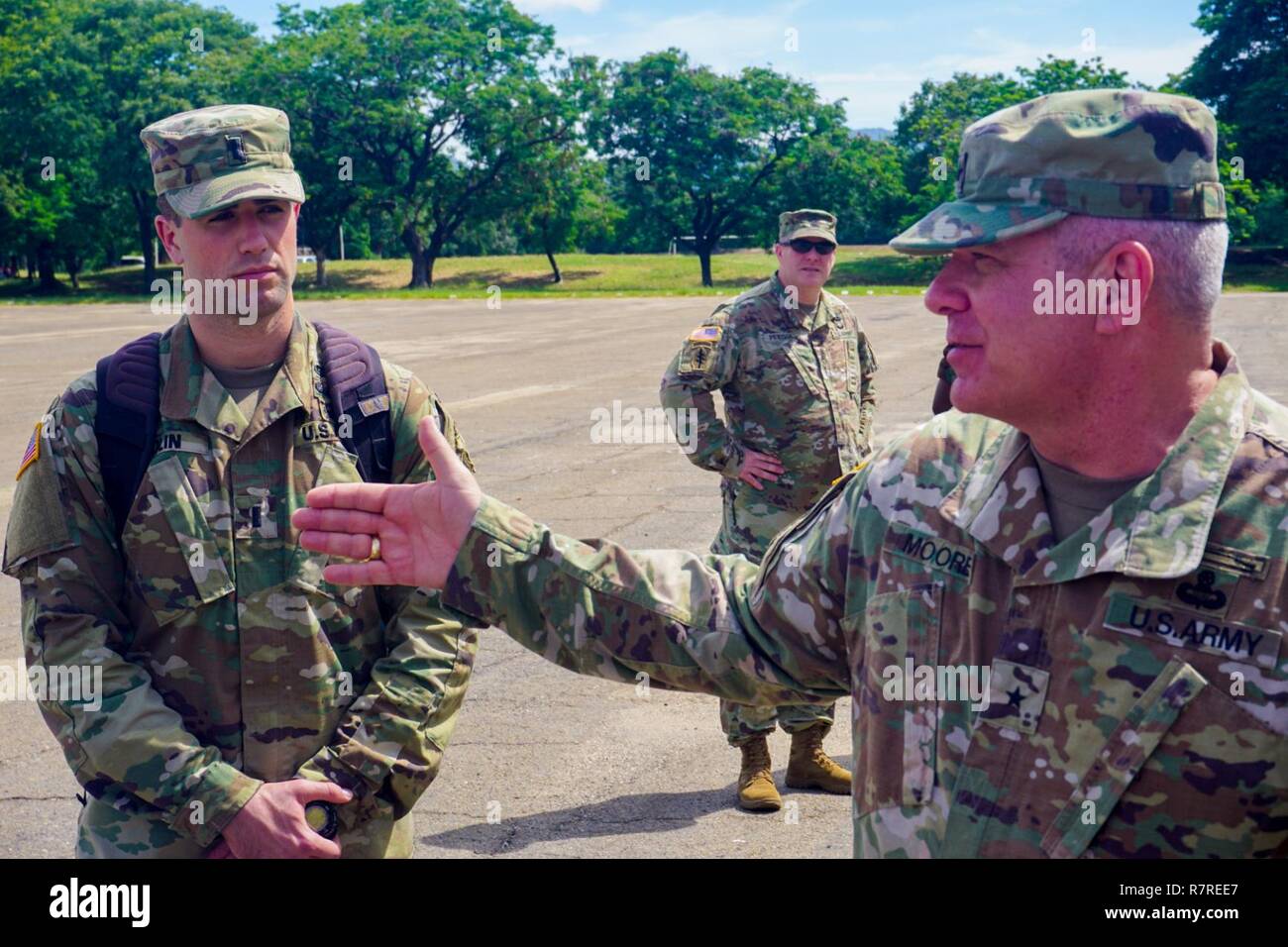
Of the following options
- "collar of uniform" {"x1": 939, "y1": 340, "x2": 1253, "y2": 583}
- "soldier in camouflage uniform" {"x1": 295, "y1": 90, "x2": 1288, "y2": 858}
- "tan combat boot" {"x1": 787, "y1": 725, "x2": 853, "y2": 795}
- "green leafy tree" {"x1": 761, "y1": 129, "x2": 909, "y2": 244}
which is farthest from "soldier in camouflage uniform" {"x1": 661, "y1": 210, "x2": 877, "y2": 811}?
"green leafy tree" {"x1": 761, "y1": 129, "x2": 909, "y2": 244}

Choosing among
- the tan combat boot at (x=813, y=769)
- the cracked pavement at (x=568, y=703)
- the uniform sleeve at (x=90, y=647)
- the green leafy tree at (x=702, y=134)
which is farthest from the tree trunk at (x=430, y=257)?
the uniform sleeve at (x=90, y=647)

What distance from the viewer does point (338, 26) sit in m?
59.2

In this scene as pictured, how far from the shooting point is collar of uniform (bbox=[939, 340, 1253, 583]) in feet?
6.57

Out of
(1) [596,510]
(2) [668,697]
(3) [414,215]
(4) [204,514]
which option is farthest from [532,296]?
(4) [204,514]

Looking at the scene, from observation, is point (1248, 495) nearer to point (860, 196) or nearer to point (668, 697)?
point (668, 697)

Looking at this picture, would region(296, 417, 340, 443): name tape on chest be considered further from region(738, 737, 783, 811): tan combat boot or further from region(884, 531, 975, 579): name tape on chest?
region(738, 737, 783, 811): tan combat boot

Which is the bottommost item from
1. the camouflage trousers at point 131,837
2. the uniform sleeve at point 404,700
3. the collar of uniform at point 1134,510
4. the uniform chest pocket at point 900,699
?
the camouflage trousers at point 131,837

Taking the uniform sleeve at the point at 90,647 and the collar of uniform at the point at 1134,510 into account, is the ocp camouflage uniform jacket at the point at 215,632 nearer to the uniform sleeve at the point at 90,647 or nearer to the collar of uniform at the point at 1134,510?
the uniform sleeve at the point at 90,647

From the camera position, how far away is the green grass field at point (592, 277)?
1981 inches

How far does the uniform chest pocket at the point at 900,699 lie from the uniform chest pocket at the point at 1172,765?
0.24 meters

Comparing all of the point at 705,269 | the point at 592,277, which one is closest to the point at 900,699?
the point at 705,269

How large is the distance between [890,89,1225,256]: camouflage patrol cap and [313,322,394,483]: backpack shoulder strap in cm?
150

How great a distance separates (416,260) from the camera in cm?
5731

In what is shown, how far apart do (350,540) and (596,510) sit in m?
8.37
